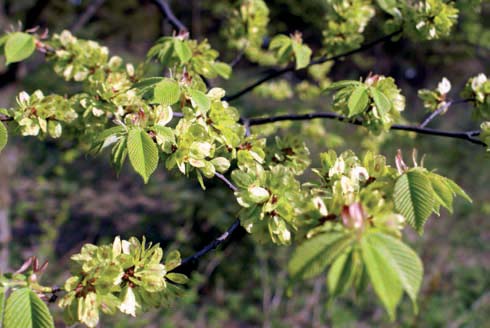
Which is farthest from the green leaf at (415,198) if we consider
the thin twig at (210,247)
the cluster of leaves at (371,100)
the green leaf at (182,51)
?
the green leaf at (182,51)

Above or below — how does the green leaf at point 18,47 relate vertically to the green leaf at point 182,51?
below

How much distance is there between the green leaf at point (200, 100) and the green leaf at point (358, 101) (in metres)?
0.43

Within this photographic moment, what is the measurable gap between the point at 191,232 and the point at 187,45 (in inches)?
154

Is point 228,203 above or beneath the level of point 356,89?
beneath

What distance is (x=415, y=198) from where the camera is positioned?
3.26ft

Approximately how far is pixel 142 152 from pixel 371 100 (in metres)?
0.81

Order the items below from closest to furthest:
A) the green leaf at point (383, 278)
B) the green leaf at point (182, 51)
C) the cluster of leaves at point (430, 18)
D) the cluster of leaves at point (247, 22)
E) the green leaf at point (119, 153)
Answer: the green leaf at point (383, 278) → the green leaf at point (119, 153) → the green leaf at point (182, 51) → the cluster of leaves at point (430, 18) → the cluster of leaves at point (247, 22)

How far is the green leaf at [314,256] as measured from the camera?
2.34 feet

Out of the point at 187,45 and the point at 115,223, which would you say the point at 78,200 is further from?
the point at 187,45

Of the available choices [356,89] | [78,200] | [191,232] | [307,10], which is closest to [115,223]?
[78,200]

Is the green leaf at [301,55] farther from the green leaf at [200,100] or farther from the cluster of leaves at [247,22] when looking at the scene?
the green leaf at [200,100]

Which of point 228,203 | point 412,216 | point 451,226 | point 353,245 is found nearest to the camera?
point 353,245

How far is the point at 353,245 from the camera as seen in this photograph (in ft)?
2.41

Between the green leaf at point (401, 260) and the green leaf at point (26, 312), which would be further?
the green leaf at point (26, 312)
